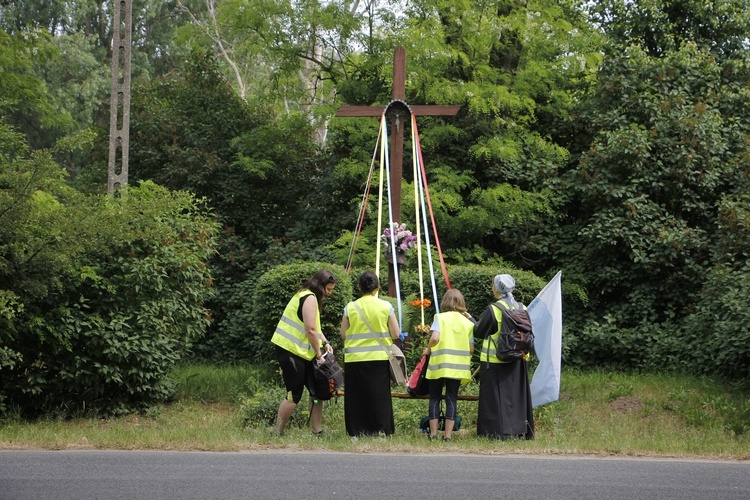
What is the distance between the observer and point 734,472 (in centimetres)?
748

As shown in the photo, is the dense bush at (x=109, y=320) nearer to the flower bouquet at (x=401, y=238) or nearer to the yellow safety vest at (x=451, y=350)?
the flower bouquet at (x=401, y=238)

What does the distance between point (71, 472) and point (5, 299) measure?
11.4 ft

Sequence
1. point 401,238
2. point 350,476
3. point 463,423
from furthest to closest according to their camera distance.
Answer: point 401,238
point 463,423
point 350,476

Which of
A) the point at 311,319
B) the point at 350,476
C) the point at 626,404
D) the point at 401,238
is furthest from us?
the point at 626,404

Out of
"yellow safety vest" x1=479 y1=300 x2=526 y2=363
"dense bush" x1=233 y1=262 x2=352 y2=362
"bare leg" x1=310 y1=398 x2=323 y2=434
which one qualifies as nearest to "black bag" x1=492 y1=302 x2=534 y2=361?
"yellow safety vest" x1=479 y1=300 x2=526 y2=363

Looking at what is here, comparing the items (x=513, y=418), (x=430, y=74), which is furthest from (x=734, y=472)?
(x=430, y=74)

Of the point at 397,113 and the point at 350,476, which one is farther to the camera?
the point at 397,113

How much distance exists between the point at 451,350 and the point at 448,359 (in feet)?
0.34

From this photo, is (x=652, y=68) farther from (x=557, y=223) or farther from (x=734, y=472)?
(x=734, y=472)

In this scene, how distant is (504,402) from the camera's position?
9539mm

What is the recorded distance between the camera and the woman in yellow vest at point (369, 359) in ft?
30.6

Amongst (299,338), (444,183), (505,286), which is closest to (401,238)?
(505,286)

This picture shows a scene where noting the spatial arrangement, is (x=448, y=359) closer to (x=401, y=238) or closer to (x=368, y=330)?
(x=368, y=330)

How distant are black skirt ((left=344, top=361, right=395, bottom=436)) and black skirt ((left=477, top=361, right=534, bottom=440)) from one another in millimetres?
1042
